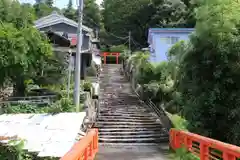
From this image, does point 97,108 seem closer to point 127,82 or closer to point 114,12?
point 127,82

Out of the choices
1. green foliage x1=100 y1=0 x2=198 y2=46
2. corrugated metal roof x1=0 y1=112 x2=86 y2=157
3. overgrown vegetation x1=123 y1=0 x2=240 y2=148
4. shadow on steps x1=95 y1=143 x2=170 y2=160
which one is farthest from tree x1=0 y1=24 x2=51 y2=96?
green foliage x1=100 y1=0 x2=198 y2=46

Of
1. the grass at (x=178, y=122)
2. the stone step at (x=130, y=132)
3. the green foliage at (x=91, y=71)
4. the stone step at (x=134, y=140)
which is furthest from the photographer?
the green foliage at (x=91, y=71)

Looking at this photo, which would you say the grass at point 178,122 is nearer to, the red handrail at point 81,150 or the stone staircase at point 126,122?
the stone staircase at point 126,122

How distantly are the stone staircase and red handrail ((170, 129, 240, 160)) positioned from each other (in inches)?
126

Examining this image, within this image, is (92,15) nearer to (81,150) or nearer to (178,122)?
(178,122)

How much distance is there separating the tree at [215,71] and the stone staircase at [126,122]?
5699mm

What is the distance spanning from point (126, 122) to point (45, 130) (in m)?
7.19

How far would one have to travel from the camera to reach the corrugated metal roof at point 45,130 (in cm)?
956

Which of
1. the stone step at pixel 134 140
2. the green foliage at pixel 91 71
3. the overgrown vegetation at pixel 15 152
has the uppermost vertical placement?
the green foliage at pixel 91 71

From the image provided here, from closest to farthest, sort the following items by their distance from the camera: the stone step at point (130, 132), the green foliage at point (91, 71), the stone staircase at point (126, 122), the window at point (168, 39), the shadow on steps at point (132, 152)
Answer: the shadow on steps at point (132, 152) < the stone staircase at point (126, 122) < the stone step at point (130, 132) < the green foliage at point (91, 71) < the window at point (168, 39)

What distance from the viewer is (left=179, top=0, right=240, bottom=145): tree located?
29.2ft

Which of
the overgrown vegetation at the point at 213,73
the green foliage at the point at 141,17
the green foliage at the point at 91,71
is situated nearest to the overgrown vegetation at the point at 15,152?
the overgrown vegetation at the point at 213,73

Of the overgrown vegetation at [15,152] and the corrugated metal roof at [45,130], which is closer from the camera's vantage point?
the corrugated metal roof at [45,130]

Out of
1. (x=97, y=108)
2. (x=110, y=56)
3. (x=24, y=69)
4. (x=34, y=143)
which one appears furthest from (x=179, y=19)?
(x=34, y=143)
